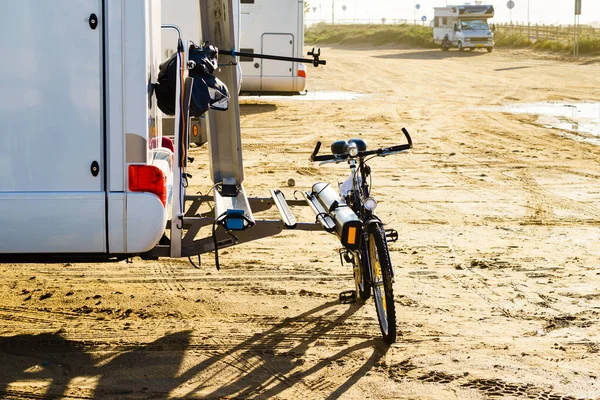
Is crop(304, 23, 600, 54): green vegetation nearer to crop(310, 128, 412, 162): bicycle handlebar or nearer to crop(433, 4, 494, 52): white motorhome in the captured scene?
crop(433, 4, 494, 52): white motorhome

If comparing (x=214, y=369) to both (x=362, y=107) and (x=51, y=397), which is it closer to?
(x=51, y=397)

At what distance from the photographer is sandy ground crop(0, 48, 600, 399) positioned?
5324 millimetres

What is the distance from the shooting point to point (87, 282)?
7266 millimetres

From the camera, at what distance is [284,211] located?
656 cm

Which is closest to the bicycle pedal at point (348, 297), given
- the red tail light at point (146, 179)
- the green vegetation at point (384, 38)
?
the red tail light at point (146, 179)

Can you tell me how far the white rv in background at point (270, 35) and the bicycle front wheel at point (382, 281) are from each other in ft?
43.8

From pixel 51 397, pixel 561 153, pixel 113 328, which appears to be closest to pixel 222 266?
pixel 113 328

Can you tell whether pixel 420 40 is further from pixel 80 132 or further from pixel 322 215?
pixel 80 132

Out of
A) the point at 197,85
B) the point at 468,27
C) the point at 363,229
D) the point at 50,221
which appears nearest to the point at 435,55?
the point at 468,27

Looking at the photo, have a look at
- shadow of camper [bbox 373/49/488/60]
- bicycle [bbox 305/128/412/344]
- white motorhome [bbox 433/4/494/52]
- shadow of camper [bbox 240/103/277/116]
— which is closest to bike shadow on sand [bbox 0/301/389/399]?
bicycle [bbox 305/128/412/344]

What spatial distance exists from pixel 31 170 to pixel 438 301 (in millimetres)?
3094

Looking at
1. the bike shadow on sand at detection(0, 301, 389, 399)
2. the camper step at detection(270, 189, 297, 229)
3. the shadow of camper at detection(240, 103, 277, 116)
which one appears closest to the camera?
the bike shadow on sand at detection(0, 301, 389, 399)

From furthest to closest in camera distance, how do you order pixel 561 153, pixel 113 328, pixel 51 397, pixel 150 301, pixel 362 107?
pixel 362 107 → pixel 561 153 → pixel 150 301 → pixel 113 328 → pixel 51 397

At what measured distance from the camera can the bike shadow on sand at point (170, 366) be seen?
204 inches
